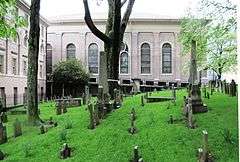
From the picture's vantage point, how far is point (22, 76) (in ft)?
138

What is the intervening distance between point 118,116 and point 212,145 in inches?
214

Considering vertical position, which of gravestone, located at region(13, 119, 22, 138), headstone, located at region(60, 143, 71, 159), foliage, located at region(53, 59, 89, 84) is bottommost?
headstone, located at region(60, 143, 71, 159)

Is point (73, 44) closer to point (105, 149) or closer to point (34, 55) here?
point (34, 55)

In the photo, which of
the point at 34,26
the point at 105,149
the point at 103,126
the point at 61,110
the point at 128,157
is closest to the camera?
the point at 128,157

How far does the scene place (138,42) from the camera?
5978 cm

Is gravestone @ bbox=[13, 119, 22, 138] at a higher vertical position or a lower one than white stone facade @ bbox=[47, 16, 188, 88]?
lower

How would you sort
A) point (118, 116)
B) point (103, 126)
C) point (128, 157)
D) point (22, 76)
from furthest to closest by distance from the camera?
point (22, 76)
point (118, 116)
point (103, 126)
point (128, 157)

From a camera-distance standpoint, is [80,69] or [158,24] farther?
[158,24]

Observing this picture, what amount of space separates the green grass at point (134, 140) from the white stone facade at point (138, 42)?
42.7 m

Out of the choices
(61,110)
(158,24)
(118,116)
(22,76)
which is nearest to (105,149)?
(118,116)

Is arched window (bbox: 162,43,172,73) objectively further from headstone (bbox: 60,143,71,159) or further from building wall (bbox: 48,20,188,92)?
headstone (bbox: 60,143,71,159)

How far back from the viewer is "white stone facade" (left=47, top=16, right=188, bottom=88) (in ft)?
194

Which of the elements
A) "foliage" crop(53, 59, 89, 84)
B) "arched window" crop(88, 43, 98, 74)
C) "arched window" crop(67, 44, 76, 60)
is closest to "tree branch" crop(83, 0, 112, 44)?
"foliage" crop(53, 59, 89, 84)

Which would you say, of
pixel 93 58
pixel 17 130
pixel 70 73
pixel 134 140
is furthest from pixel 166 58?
pixel 134 140
